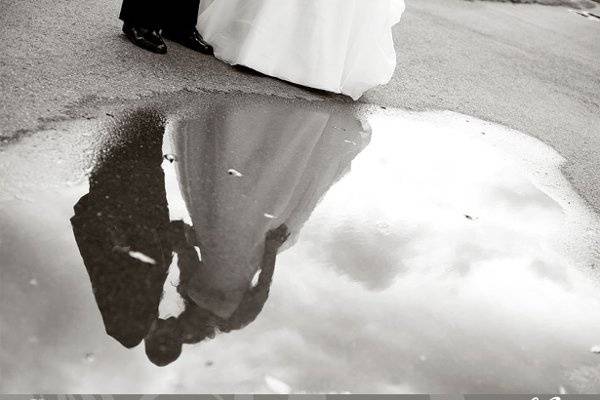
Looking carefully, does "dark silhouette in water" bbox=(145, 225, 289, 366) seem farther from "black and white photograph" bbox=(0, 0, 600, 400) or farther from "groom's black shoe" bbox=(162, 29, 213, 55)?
"groom's black shoe" bbox=(162, 29, 213, 55)

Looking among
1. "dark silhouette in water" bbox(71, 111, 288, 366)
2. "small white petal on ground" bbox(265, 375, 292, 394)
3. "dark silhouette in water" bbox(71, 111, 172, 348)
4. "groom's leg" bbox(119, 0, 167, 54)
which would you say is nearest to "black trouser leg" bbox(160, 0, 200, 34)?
"groom's leg" bbox(119, 0, 167, 54)

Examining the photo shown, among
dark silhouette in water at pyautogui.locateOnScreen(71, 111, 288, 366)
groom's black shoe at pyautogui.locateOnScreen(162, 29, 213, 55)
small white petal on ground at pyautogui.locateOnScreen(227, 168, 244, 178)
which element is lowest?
groom's black shoe at pyautogui.locateOnScreen(162, 29, 213, 55)

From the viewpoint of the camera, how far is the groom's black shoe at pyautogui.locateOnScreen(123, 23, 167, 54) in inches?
166

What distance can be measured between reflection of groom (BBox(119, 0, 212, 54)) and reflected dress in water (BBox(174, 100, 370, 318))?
920 mm

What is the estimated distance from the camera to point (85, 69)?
3.63m

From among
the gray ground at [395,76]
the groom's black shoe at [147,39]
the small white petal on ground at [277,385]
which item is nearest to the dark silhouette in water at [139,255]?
the small white petal on ground at [277,385]

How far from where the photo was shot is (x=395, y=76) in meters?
5.43

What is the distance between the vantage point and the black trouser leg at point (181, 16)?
14.4 ft

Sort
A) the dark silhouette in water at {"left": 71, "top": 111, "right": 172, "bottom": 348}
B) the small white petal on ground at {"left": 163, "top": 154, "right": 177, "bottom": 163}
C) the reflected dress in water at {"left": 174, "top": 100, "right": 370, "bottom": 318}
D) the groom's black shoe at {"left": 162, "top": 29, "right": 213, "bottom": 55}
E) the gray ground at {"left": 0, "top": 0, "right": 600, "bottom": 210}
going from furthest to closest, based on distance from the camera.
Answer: the groom's black shoe at {"left": 162, "top": 29, "right": 213, "bottom": 55}, the gray ground at {"left": 0, "top": 0, "right": 600, "bottom": 210}, the small white petal on ground at {"left": 163, "top": 154, "right": 177, "bottom": 163}, the reflected dress in water at {"left": 174, "top": 100, "right": 370, "bottom": 318}, the dark silhouette in water at {"left": 71, "top": 111, "right": 172, "bottom": 348}

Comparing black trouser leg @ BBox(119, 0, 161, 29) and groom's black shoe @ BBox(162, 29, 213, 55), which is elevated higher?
black trouser leg @ BBox(119, 0, 161, 29)

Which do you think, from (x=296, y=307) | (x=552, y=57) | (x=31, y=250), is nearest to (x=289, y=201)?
(x=296, y=307)

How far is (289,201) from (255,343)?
3.40 feet

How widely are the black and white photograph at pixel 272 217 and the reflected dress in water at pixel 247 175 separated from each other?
0.01m

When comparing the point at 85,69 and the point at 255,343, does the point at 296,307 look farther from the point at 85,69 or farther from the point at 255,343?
the point at 85,69
